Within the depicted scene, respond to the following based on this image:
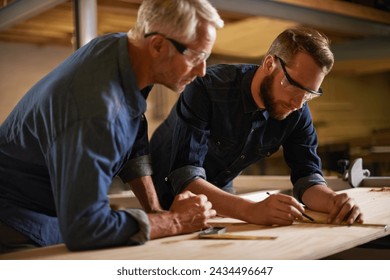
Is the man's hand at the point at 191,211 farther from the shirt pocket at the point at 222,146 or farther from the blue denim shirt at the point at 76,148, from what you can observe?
the shirt pocket at the point at 222,146

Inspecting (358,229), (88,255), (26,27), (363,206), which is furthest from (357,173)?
(26,27)

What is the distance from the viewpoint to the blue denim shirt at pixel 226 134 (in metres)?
1.98

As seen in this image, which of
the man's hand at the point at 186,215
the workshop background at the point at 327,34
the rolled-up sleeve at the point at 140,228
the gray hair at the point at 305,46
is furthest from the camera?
the workshop background at the point at 327,34

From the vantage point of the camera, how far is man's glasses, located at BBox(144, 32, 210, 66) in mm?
1446

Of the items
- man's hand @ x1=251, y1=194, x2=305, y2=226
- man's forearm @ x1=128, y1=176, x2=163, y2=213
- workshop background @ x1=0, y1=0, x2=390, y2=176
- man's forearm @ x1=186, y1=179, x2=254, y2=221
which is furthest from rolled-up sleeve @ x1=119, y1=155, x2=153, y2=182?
workshop background @ x1=0, y1=0, x2=390, y2=176

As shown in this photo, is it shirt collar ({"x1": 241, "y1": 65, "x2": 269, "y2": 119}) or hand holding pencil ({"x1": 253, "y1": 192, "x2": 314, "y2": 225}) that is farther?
shirt collar ({"x1": 241, "y1": 65, "x2": 269, "y2": 119})

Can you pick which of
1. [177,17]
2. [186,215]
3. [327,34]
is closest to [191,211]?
[186,215]

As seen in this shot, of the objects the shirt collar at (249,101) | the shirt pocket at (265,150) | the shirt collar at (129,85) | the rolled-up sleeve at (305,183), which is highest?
the shirt collar at (129,85)

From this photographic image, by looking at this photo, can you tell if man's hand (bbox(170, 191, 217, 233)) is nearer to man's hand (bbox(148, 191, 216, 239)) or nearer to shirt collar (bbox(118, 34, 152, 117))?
man's hand (bbox(148, 191, 216, 239))

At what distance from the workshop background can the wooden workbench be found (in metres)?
1.70

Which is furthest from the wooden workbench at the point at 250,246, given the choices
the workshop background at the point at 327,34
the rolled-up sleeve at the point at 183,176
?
the workshop background at the point at 327,34

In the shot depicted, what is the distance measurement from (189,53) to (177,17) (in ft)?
0.35

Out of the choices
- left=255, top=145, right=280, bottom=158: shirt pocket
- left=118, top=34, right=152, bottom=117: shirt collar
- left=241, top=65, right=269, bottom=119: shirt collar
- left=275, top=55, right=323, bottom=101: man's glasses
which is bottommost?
left=255, top=145, right=280, bottom=158: shirt pocket

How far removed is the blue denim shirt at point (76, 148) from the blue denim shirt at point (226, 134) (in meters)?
0.52
